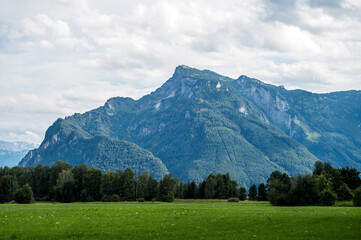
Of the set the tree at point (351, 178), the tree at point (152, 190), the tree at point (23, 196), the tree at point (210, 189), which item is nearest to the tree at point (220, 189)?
the tree at point (210, 189)

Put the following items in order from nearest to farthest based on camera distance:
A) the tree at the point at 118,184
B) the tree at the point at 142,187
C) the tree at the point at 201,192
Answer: the tree at the point at 142,187 → the tree at the point at 118,184 → the tree at the point at 201,192

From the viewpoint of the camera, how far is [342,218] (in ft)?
125

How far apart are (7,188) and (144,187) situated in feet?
189

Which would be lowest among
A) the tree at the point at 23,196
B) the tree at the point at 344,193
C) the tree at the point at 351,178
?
the tree at the point at 23,196

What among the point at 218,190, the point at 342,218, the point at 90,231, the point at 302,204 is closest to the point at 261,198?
the point at 218,190

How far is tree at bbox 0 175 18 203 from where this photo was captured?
144500 millimetres

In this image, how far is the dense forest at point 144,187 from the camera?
8762 cm

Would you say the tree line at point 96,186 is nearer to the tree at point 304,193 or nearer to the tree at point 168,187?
the tree at point 168,187

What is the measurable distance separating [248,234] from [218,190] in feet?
446

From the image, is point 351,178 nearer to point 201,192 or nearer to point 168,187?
point 168,187

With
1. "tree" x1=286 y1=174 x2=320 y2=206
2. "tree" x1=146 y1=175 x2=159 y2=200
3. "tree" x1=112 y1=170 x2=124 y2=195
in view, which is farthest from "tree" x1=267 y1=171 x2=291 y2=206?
"tree" x1=112 y1=170 x2=124 y2=195

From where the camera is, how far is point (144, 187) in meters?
145

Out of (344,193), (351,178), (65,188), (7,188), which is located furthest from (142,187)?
(351,178)

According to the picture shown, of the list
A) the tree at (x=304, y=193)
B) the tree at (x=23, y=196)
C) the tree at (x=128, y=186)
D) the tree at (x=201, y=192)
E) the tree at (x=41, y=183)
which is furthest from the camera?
the tree at (x=201, y=192)
